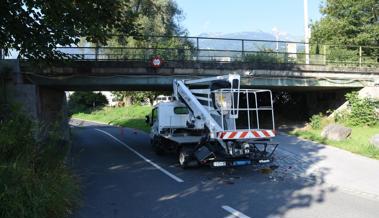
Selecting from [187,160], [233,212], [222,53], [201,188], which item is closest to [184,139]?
[187,160]

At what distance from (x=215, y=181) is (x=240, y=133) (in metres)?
1.74

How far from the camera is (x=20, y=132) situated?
8477mm

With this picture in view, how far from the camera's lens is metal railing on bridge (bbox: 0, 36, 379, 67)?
22.9 m

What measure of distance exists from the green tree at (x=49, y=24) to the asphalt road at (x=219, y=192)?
389 cm

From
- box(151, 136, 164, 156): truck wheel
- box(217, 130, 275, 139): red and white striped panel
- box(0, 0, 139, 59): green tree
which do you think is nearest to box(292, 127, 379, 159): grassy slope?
box(217, 130, 275, 139): red and white striped panel

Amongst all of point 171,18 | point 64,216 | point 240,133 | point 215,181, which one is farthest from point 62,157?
point 171,18

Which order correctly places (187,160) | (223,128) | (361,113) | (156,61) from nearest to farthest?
(223,128)
(187,160)
(156,61)
(361,113)

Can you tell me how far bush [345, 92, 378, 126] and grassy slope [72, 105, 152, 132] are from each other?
61.1 ft

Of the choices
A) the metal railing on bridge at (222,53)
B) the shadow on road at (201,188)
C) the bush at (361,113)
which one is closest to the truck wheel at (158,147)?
the shadow on road at (201,188)

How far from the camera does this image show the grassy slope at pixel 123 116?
150ft

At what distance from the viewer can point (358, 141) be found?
61.0 feet

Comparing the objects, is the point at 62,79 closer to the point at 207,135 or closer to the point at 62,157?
the point at 207,135

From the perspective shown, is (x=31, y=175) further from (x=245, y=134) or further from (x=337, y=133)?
(x=337, y=133)

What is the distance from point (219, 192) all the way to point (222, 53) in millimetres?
14038
